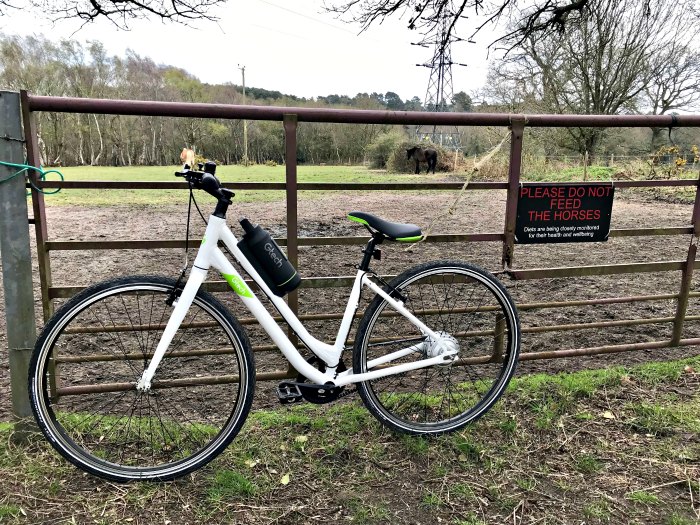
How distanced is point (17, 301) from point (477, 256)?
567 centimetres

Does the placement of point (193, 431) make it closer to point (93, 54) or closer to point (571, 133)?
point (571, 133)

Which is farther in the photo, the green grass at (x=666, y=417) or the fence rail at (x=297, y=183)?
the green grass at (x=666, y=417)

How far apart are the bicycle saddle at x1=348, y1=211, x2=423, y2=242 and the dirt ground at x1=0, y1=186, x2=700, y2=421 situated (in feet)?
5.11

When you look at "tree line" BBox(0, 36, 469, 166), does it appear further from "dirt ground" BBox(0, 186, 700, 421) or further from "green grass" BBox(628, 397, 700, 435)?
"green grass" BBox(628, 397, 700, 435)

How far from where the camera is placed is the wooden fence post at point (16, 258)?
2.15m

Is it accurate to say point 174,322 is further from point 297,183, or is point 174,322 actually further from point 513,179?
point 513,179

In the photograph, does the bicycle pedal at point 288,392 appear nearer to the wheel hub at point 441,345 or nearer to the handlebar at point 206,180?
the wheel hub at point 441,345

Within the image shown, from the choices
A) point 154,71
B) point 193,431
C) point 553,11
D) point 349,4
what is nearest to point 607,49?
point 553,11

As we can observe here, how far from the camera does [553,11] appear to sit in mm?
7363

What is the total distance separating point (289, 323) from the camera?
221 centimetres

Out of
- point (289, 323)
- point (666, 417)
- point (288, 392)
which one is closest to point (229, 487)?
point (288, 392)

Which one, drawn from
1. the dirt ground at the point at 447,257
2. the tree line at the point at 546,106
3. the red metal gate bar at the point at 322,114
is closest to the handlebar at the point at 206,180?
the red metal gate bar at the point at 322,114

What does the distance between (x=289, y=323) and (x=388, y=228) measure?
61cm

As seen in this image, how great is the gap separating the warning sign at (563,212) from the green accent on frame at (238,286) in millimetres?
1605
